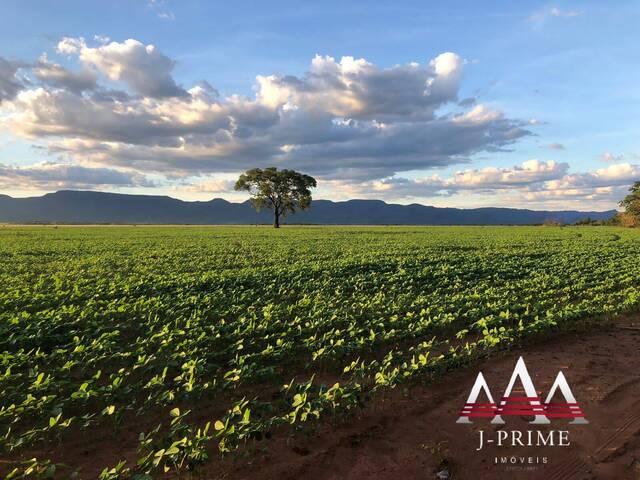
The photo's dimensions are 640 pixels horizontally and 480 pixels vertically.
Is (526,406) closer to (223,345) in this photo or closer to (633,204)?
(223,345)

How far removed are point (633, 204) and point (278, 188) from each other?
8913 cm

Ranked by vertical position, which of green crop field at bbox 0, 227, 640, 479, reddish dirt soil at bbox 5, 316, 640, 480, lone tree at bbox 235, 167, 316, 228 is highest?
lone tree at bbox 235, 167, 316, 228

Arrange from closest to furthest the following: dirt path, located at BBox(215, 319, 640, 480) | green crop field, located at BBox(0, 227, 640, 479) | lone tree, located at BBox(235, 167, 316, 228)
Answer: dirt path, located at BBox(215, 319, 640, 480) < green crop field, located at BBox(0, 227, 640, 479) < lone tree, located at BBox(235, 167, 316, 228)

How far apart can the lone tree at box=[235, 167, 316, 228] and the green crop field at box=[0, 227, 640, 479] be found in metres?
62.7

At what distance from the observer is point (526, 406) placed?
6.60 meters

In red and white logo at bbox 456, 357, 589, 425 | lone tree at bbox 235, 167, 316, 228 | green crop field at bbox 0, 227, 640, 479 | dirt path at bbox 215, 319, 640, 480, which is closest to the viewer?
dirt path at bbox 215, 319, 640, 480

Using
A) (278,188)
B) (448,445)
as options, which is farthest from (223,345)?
(278,188)

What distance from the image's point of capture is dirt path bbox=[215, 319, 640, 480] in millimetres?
4934

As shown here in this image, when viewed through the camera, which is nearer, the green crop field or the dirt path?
the dirt path

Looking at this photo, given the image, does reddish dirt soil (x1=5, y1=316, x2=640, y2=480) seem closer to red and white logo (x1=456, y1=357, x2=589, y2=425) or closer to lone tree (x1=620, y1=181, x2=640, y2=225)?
red and white logo (x1=456, y1=357, x2=589, y2=425)

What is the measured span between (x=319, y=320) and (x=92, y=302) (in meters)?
7.75

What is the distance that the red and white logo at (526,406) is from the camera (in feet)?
20.5

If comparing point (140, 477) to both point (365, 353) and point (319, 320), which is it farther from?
point (319, 320)

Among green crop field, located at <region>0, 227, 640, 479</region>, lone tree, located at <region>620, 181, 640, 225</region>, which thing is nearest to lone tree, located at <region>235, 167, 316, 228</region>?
green crop field, located at <region>0, 227, 640, 479</region>
